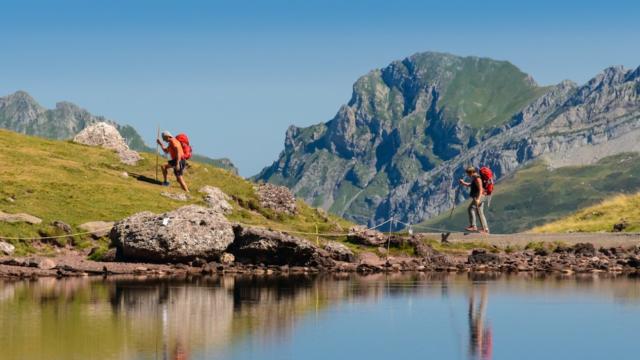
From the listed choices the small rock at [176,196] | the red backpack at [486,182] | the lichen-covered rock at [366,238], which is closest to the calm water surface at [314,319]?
the red backpack at [486,182]

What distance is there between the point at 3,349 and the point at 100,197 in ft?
154

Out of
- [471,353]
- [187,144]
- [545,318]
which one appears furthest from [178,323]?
[187,144]

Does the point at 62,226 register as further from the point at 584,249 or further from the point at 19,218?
the point at 584,249

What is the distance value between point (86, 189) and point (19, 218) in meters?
10.9

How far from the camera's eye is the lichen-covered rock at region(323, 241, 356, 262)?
8325 cm

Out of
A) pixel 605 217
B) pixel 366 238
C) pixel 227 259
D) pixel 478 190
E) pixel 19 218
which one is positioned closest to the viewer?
pixel 478 190

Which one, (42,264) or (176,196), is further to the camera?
(176,196)

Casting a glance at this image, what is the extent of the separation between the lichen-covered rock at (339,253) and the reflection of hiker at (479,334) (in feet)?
82.0

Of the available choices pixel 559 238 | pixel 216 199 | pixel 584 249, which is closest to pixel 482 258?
pixel 584 249

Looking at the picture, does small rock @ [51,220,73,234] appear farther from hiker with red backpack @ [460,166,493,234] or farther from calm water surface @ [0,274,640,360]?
hiker with red backpack @ [460,166,493,234]

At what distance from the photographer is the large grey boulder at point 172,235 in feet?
241

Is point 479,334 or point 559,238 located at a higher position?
point 559,238

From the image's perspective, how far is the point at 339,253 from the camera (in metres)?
83.3

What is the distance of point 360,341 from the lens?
42.8 m
